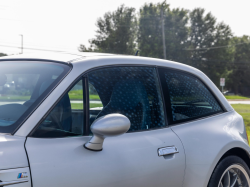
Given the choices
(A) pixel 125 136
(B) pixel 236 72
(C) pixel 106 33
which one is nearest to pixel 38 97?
(A) pixel 125 136

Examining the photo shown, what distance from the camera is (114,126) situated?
1781 mm

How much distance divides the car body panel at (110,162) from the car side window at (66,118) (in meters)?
0.05

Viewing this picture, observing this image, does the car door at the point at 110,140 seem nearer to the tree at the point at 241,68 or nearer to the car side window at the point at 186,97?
the car side window at the point at 186,97

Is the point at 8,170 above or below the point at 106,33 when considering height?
below

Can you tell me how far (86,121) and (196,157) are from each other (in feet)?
3.29

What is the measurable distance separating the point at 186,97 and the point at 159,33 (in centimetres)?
5663

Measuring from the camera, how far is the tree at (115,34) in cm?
5412

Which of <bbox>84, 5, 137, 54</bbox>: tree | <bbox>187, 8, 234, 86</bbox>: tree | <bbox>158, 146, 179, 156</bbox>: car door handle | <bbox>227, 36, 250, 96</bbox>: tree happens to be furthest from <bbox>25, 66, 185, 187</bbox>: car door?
<bbox>227, 36, 250, 96</bbox>: tree

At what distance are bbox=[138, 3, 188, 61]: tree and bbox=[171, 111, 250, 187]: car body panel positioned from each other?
52.5m

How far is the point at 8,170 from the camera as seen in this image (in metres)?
1.50

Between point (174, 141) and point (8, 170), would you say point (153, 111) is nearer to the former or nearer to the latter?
point (174, 141)

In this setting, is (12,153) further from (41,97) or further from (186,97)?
(186,97)

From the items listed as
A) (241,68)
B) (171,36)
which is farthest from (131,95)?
(241,68)

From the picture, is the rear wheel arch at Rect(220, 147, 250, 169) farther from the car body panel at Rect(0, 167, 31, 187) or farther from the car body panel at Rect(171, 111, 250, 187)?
the car body panel at Rect(0, 167, 31, 187)
